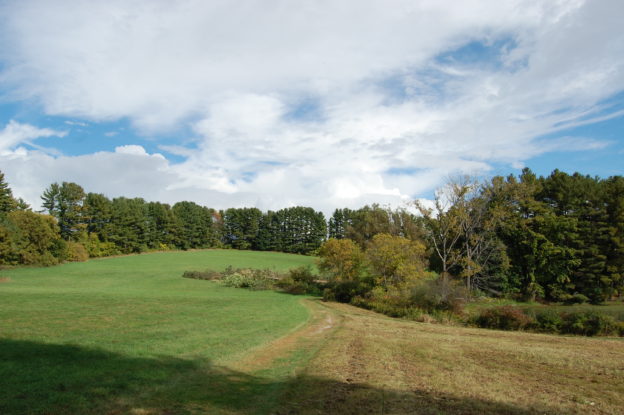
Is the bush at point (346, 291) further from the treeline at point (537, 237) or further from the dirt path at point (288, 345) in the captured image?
the dirt path at point (288, 345)

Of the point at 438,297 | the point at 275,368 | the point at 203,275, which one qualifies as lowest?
the point at 203,275

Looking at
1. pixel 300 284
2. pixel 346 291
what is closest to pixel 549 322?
pixel 346 291

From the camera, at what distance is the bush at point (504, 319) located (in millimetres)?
25406

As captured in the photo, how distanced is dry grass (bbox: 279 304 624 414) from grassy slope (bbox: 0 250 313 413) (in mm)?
1795

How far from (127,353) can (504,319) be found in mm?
24309

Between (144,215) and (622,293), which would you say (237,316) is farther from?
(144,215)

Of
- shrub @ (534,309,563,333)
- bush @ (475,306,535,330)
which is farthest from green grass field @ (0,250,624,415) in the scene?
bush @ (475,306,535,330)

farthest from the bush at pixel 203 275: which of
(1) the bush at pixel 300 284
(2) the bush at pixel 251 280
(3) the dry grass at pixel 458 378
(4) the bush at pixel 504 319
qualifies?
(3) the dry grass at pixel 458 378

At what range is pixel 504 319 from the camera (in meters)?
26.4

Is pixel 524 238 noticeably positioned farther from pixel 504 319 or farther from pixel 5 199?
pixel 5 199

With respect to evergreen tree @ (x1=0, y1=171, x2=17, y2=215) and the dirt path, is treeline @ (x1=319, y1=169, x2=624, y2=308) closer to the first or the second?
the dirt path

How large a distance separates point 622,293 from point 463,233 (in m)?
21.5

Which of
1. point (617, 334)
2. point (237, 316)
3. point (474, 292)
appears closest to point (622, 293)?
point (474, 292)

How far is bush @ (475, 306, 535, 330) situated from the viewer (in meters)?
25.4
